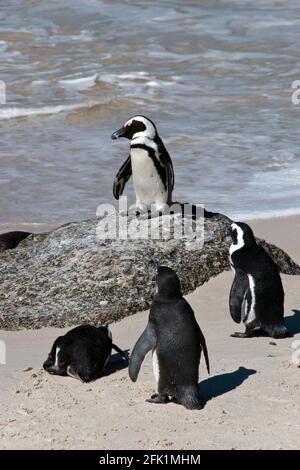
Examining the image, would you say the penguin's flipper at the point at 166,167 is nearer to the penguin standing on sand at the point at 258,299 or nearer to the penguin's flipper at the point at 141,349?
the penguin standing on sand at the point at 258,299

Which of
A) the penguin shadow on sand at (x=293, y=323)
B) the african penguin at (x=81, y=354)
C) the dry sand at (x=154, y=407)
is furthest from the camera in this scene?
the penguin shadow on sand at (x=293, y=323)

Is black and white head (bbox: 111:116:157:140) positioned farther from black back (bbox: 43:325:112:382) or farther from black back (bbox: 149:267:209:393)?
black back (bbox: 149:267:209:393)

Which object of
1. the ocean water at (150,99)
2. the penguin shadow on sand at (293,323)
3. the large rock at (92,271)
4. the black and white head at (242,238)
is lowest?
the ocean water at (150,99)

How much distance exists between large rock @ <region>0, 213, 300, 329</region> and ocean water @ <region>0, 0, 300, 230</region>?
3.14 meters

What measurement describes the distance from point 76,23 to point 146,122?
49.1 ft

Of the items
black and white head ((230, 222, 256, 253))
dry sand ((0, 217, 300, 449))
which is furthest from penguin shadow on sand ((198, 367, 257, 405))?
black and white head ((230, 222, 256, 253))

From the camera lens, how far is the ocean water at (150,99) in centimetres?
1319

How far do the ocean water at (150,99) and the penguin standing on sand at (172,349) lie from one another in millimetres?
5871

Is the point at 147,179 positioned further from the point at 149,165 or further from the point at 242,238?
the point at 242,238

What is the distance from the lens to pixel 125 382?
6.45 metres

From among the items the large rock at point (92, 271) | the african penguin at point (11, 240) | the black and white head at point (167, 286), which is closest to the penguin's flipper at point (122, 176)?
the large rock at point (92, 271)

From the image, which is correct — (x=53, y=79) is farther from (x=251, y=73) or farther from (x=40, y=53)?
(x=251, y=73)

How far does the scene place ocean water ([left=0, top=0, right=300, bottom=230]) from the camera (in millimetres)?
13188
